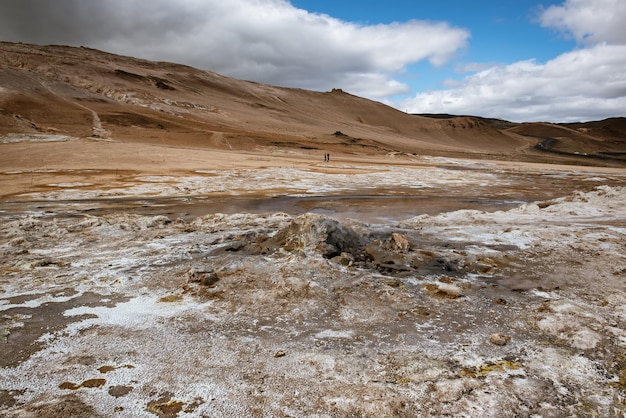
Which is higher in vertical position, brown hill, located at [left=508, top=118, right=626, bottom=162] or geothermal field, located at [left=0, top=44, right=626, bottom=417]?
brown hill, located at [left=508, top=118, right=626, bottom=162]

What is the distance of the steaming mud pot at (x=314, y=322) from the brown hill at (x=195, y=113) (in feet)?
132

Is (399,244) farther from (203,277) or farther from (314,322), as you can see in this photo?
(203,277)

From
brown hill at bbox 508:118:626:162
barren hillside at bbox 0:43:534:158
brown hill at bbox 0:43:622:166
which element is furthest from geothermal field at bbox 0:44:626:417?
brown hill at bbox 508:118:626:162

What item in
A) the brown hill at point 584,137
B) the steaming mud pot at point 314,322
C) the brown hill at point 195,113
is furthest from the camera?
the brown hill at point 584,137

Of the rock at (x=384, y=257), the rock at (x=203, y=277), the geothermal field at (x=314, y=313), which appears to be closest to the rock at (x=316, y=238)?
the geothermal field at (x=314, y=313)

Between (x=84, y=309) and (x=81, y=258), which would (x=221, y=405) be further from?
(x=81, y=258)

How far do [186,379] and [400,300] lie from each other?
287 cm

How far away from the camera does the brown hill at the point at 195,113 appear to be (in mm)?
49328

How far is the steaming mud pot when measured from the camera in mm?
3342

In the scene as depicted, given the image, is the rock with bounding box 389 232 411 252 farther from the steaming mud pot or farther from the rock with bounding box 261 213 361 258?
the rock with bounding box 261 213 361 258

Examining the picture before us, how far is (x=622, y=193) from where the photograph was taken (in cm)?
1332

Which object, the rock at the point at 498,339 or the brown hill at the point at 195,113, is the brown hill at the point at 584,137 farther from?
the rock at the point at 498,339

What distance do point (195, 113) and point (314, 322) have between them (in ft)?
228

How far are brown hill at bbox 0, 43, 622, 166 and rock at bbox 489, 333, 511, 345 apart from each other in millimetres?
43850
